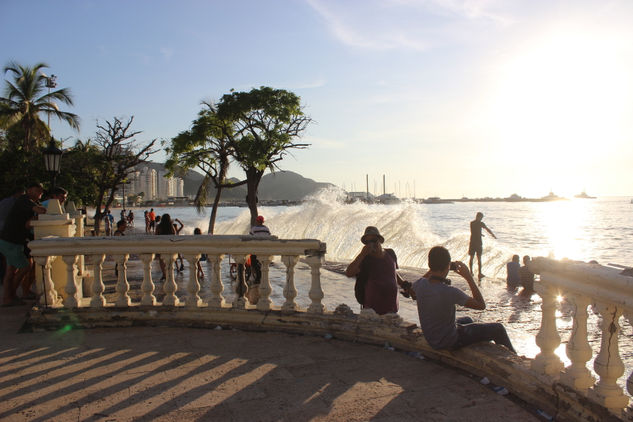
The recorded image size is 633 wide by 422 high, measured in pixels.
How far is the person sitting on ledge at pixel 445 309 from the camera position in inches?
143

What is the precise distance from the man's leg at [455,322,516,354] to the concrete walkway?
27cm

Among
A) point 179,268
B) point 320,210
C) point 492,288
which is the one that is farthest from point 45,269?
point 320,210

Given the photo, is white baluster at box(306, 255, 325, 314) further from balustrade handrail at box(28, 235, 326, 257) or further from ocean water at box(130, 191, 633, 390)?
ocean water at box(130, 191, 633, 390)

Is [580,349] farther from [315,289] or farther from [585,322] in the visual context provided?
[315,289]

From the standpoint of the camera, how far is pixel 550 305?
305 centimetres

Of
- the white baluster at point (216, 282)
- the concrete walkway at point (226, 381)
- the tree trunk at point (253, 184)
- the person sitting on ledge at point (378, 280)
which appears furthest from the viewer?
the tree trunk at point (253, 184)

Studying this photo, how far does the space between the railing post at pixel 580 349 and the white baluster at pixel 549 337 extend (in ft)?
0.75

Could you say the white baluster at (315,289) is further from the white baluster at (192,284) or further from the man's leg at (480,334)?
the man's leg at (480,334)

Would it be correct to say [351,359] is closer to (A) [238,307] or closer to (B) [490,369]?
(B) [490,369]

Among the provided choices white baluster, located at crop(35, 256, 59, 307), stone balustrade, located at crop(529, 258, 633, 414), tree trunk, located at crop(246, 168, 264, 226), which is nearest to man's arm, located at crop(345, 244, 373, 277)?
stone balustrade, located at crop(529, 258, 633, 414)

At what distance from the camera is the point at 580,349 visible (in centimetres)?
273

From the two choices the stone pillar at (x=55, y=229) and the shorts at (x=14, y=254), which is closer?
the stone pillar at (x=55, y=229)

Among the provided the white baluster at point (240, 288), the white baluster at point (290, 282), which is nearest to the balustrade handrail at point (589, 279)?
the white baluster at point (290, 282)

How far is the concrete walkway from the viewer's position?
2.98 m
